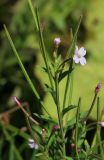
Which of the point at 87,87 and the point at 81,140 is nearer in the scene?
the point at 81,140

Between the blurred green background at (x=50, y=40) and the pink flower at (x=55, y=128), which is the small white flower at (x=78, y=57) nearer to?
the pink flower at (x=55, y=128)

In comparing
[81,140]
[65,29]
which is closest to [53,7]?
[65,29]

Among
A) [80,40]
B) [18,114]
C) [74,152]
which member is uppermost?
[80,40]

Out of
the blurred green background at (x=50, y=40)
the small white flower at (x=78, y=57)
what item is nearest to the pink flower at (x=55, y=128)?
the small white flower at (x=78, y=57)

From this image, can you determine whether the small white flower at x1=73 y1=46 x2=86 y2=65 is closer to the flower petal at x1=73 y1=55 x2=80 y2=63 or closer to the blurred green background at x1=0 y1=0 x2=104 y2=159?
the flower petal at x1=73 y1=55 x2=80 y2=63

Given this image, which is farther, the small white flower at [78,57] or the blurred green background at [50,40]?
the blurred green background at [50,40]

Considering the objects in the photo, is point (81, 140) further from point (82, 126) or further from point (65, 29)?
point (65, 29)

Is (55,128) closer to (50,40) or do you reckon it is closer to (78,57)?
(78,57)

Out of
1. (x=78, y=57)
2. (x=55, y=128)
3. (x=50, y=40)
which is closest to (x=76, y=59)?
(x=78, y=57)

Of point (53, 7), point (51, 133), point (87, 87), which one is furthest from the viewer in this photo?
point (53, 7)
